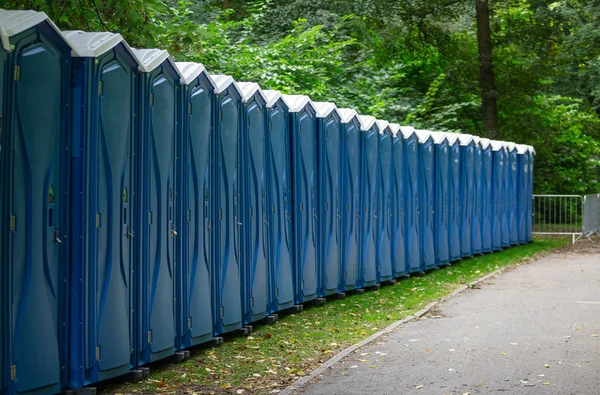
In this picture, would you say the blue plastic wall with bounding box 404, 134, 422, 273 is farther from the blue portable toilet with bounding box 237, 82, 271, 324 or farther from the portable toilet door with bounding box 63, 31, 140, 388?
the portable toilet door with bounding box 63, 31, 140, 388

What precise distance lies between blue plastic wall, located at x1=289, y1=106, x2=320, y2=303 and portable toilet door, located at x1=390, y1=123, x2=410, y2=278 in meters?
3.07

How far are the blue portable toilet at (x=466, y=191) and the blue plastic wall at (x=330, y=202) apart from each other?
636 cm

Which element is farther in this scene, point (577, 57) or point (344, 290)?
point (577, 57)

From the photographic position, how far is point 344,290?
12.9m

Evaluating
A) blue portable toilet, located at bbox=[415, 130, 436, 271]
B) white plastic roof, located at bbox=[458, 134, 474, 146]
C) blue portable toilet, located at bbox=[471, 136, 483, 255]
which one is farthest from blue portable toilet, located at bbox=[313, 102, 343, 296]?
blue portable toilet, located at bbox=[471, 136, 483, 255]

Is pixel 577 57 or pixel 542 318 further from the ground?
pixel 577 57

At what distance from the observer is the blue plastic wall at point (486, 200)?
2019cm

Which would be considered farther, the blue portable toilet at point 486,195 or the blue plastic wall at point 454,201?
the blue portable toilet at point 486,195

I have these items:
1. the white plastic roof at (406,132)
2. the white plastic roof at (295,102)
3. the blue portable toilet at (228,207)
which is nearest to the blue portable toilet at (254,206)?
the blue portable toilet at (228,207)

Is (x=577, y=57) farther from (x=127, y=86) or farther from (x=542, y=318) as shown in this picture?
(x=127, y=86)

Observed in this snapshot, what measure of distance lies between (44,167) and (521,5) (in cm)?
2756

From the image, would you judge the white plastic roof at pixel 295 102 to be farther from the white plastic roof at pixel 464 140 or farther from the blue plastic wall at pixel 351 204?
the white plastic roof at pixel 464 140

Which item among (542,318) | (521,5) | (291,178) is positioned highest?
(521,5)

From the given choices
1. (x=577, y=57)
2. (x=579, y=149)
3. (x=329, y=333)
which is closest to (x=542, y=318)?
(x=329, y=333)
